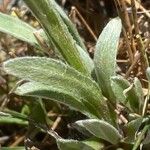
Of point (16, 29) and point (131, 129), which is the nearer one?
point (131, 129)

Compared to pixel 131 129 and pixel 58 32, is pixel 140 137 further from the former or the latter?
pixel 58 32

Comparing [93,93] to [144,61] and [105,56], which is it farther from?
[144,61]

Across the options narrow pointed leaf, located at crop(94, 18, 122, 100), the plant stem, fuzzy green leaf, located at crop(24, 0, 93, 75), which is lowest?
the plant stem

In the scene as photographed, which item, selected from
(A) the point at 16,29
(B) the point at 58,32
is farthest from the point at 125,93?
(A) the point at 16,29

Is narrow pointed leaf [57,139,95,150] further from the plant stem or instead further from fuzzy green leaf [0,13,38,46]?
fuzzy green leaf [0,13,38,46]

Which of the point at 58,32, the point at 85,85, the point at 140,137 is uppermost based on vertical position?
the point at 58,32

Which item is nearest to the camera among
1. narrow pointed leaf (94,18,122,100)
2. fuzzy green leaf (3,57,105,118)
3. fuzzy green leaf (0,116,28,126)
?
fuzzy green leaf (3,57,105,118)

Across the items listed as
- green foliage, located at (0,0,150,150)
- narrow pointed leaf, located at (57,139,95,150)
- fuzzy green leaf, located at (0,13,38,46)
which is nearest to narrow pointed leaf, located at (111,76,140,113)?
green foliage, located at (0,0,150,150)
